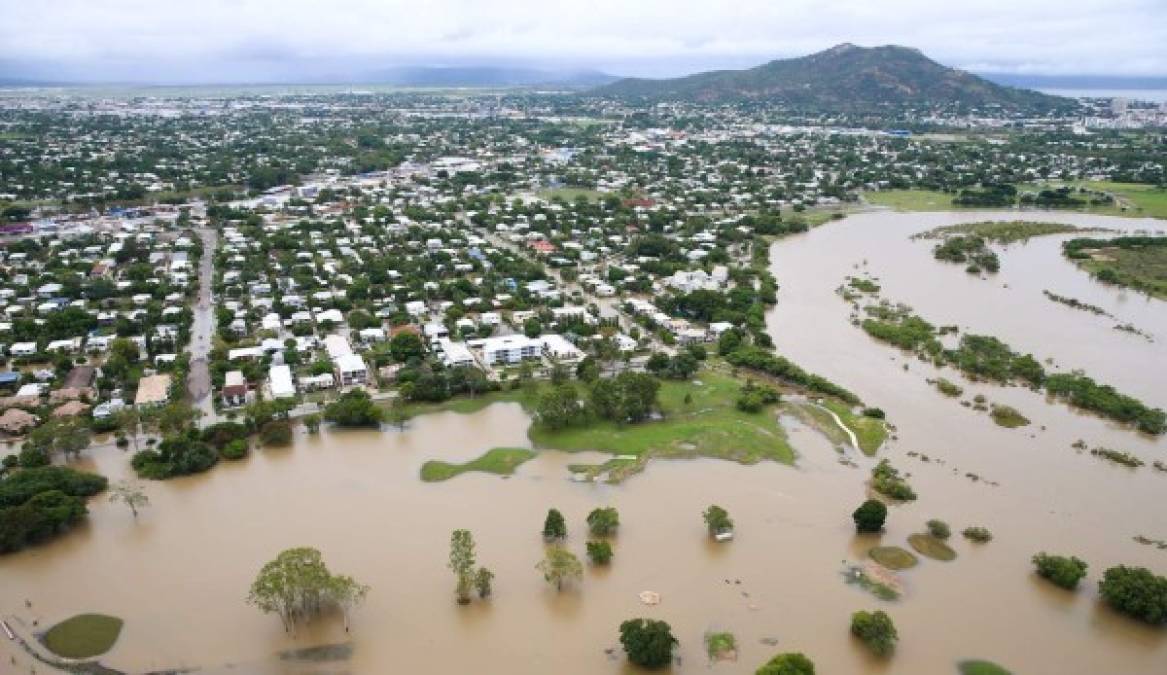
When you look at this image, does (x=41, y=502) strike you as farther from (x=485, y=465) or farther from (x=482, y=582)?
(x=482, y=582)

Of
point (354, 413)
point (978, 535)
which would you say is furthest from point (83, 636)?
point (978, 535)

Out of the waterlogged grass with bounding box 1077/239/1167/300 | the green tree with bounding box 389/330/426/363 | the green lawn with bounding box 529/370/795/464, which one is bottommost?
the green lawn with bounding box 529/370/795/464

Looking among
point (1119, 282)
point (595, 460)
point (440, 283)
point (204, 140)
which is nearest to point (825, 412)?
point (595, 460)

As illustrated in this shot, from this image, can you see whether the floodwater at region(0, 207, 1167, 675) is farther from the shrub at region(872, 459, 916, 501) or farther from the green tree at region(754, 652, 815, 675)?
the green tree at region(754, 652, 815, 675)

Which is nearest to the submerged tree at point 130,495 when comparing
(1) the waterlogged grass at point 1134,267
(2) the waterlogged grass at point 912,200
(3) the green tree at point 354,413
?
(3) the green tree at point 354,413

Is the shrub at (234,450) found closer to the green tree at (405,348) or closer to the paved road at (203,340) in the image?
the paved road at (203,340)

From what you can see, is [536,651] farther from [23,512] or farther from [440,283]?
[440,283]

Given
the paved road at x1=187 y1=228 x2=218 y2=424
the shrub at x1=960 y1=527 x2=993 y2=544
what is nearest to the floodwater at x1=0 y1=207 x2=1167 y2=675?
the shrub at x1=960 y1=527 x2=993 y2=544
